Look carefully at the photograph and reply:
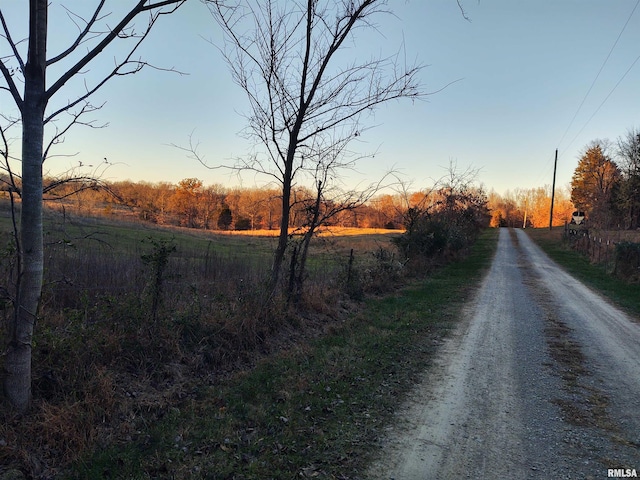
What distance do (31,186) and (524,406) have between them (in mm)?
5246

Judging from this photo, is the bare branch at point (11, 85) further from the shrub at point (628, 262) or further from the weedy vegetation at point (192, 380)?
the shrub at point (628, 262)

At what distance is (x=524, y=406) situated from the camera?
465 centimetres

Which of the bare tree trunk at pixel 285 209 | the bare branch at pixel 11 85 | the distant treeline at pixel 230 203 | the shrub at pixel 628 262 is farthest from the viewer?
the shrub at pixel 628 262

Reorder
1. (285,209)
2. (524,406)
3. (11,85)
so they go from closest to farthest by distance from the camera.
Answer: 1. (11,85)
2. (524,406)
3. (285,209)

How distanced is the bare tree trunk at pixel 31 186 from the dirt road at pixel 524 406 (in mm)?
3044

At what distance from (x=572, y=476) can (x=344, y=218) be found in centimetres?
608

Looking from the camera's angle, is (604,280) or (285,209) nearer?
(285,209)

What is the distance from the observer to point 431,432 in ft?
13.2

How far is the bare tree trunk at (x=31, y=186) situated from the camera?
3.12 m

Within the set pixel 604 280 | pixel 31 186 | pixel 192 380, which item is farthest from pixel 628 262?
pixel 31 186

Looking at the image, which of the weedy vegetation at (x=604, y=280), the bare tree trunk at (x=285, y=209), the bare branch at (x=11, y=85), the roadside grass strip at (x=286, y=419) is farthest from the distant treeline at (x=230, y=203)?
the weedy vegetation at (x=604, y=280)

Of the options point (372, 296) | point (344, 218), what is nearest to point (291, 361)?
point (344, 218)

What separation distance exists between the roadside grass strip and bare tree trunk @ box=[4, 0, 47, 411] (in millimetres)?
1167

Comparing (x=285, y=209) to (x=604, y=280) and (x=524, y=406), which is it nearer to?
(x=524, y=406)
